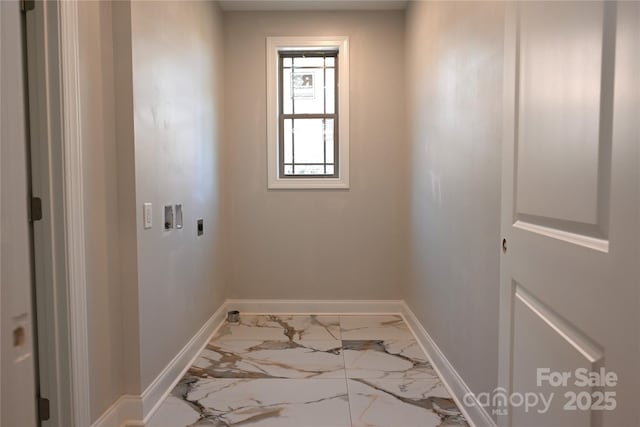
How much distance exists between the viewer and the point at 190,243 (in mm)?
2865

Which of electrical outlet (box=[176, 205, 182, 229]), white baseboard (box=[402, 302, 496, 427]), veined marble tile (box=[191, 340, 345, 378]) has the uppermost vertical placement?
electrical outlet (box=[176, 205, 182, 229])

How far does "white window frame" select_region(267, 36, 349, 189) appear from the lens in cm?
384

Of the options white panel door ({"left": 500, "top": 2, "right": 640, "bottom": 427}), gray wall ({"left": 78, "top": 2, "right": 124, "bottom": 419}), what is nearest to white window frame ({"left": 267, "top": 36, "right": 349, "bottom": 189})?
gray wall ({"left": 78, "top": 2, "right": 124, "bottom": 419})

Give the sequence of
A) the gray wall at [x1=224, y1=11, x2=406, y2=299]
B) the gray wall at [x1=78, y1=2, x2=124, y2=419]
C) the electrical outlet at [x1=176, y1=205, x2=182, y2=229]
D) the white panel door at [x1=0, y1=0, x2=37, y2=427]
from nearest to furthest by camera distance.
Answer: the white panel door at [x1=0, y1=0, x2=37, y2=427], the gray wall at [x1=78, y1=2, x2=124, y2=419], the electrical outlet at [x1=176, y1=205, x2=182, y2=229], the gray wall at [x1=224, y1=11, x2=406, y2=299]

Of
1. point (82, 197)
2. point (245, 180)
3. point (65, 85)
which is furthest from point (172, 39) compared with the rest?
point (245, 180)

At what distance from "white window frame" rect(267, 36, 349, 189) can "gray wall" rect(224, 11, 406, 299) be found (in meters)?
0.06

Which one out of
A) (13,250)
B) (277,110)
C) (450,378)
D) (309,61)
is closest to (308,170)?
(277,110)

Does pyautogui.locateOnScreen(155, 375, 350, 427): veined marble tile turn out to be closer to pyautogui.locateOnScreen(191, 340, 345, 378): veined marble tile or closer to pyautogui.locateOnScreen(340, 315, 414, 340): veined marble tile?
pyautogui.locateOnScreen(191, 340, 345, 378): veined marble tile

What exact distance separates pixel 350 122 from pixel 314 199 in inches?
31.2

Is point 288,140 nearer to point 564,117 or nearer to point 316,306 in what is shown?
point 316,306

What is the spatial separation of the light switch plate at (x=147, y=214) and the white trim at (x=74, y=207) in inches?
15.1

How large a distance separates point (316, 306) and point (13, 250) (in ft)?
11.0

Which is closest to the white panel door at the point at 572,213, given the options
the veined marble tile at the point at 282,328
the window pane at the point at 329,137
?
the veined marble tile at the point at 282,328

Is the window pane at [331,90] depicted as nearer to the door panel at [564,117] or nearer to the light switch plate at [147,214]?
the light switch plate at [147,214]
